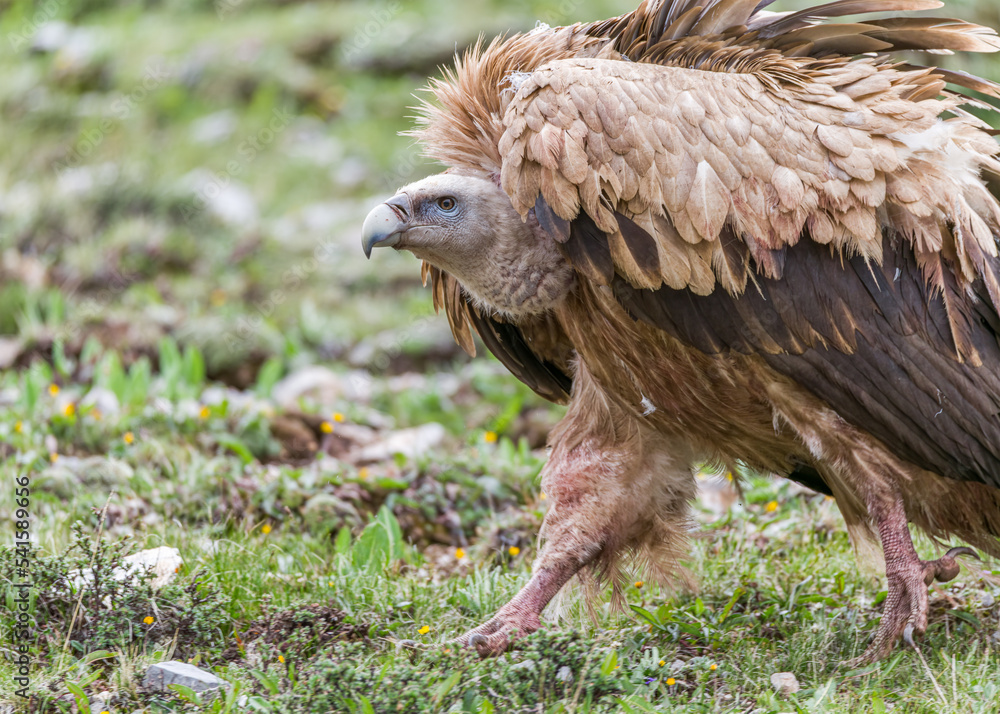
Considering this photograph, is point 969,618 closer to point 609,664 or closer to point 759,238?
point 609,664

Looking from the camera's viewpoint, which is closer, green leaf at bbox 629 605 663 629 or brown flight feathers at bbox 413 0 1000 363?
brown flight feathers at bbox 413 0 1000 363

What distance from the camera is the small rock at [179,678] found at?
3158 mm

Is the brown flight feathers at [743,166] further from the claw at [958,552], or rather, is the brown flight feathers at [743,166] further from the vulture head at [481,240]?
the claw at [958,552]

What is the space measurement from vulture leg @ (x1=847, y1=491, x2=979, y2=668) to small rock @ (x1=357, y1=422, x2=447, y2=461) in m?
2.32

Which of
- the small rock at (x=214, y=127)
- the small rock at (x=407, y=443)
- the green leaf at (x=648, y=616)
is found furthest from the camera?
the small rock at (x=214, y=127)

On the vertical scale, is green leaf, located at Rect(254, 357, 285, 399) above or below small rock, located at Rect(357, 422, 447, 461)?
above

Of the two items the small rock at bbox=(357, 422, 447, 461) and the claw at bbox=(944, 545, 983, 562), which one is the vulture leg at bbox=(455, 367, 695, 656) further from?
the small rock at bbox=(357, 422, 447, 461)

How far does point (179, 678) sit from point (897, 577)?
7.08 ft

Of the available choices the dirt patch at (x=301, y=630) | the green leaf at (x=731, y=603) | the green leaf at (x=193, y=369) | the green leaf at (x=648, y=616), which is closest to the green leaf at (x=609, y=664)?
the green leaf at (x=648, y=616)

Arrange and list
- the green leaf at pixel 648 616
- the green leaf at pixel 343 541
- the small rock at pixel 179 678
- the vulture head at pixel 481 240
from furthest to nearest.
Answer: the green leaf at pixel 343 541
the green leaf at pixel 648 616
the vulture head at pixel 481 240
the small rock at pixel 179 678

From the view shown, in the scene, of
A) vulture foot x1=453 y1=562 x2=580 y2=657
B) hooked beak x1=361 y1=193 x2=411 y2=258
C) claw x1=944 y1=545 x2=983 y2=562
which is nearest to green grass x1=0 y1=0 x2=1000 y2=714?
vulture foot x1=453 y1=562 x2=580 y2=657

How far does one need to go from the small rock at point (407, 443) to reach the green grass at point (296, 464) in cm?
9

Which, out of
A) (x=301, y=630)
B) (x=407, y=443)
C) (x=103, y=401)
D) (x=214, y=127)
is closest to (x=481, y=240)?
(x=301, y=630)

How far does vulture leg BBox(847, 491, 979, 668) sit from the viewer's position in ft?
11.3
